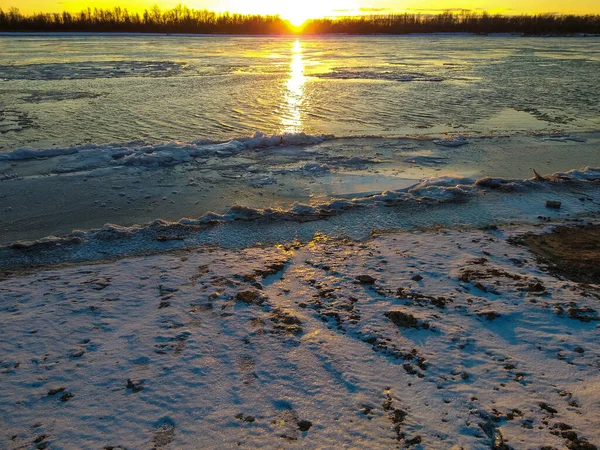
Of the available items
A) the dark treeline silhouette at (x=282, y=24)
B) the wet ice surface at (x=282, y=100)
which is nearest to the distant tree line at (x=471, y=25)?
the dark treeline silhouette at (x=282, y=24)

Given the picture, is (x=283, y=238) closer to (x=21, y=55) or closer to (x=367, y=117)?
(x=367, y=117)

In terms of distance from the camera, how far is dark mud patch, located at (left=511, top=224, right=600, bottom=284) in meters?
4.62

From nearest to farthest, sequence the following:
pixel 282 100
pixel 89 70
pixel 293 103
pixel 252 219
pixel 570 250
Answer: pixel 570 250 → pixel 252 219 → pixel 293 103 → pixel 282 100 → pixel 89 70

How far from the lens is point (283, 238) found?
5484mm

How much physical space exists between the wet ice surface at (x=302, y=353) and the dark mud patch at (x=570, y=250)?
0.21 meters

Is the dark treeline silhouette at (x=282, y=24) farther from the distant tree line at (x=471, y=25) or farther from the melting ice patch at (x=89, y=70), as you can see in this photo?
the melting ice patch at (x=89, y=70)

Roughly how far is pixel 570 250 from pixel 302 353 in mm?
3703

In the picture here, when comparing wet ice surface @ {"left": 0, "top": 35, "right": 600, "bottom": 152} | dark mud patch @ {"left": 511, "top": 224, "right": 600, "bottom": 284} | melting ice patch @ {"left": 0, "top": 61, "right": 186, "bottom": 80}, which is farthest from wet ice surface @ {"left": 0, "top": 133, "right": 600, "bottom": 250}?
melting ice patch @ {"left": 0, "top": 61, "right": 186, "bottom": 80}

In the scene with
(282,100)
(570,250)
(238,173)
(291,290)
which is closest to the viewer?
(291,290)

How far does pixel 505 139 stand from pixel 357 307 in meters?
7.79

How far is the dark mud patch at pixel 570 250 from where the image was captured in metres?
4.62

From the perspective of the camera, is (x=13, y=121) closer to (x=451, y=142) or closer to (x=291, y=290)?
(x=291, y=290)

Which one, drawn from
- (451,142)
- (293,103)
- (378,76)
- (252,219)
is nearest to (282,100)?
(293,103)

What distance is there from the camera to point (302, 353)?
137 inches
